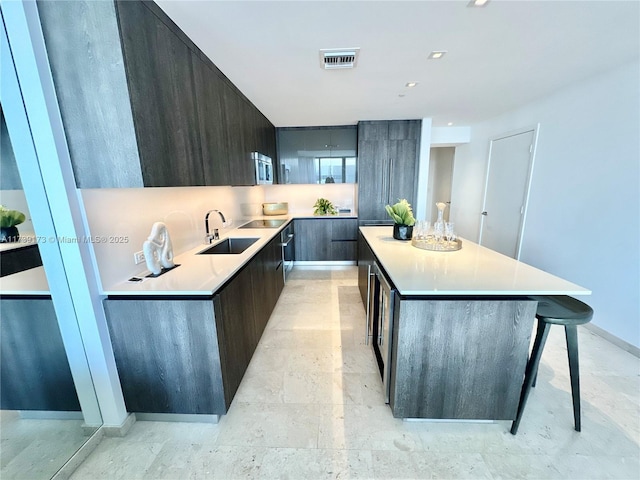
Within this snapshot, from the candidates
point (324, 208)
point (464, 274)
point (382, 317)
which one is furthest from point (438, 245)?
point (324, 208)

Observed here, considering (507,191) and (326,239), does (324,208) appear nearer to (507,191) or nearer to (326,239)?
(326,239)

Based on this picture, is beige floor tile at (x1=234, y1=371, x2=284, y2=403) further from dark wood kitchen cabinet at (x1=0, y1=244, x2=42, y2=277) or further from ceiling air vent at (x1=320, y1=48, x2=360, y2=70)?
ceiling air vent at (x1=320, y1=48, x2=360, y2=70)

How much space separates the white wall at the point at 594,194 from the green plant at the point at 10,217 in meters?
4.25

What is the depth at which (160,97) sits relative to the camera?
1.39 metres

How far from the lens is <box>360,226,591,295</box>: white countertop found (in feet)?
4.30

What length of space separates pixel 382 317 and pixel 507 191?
3.23 m

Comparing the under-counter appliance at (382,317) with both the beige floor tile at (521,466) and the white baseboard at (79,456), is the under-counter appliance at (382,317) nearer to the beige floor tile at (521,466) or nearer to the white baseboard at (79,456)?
the beige floor tile at (521,466)

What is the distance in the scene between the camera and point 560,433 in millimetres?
1490

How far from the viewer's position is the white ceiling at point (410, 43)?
1402 mm

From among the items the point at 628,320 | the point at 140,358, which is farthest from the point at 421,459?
the point at 628,320

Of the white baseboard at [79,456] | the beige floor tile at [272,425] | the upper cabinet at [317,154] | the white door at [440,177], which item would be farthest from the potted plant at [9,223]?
the white door at [440,177]

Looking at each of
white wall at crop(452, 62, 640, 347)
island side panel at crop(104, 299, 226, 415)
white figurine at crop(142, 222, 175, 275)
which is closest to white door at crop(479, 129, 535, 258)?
white wall at crop(452, 62, 640, 347)

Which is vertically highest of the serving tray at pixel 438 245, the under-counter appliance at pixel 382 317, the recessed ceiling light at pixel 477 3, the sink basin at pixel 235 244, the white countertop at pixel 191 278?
the recessed ceiling light at pixel 477 3

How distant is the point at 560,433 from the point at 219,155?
306 centimetres
